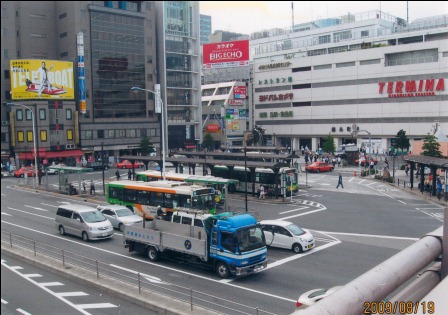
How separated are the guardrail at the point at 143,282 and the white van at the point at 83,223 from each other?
230cm

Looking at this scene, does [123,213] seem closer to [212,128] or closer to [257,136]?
[257,136]

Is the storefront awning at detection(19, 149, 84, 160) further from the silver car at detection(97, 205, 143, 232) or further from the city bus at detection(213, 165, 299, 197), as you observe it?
the silver car at detection(97, 205, 143, 232)

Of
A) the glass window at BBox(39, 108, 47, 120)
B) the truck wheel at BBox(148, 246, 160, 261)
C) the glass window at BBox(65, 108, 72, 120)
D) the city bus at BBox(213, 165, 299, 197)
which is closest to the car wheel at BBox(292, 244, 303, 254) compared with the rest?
the truck wheel at BBox(148, 246, 160, 261)

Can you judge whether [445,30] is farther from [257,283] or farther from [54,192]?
[257,283]

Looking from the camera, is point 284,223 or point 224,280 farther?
point 284,223

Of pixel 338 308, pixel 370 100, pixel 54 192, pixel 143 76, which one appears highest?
pixel 143 76

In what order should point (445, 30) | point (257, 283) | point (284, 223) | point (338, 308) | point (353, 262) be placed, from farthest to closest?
point (445, 30) → point (284, 223) → point (353, 262) → point (257, 283) → point (338, 308)

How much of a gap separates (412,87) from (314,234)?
52689 millimetres

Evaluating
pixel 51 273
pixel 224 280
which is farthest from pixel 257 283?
pixel 51 273

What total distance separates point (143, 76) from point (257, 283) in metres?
65.9

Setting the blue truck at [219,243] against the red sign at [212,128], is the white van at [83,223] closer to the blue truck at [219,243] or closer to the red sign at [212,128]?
the blue truck at [219,243]

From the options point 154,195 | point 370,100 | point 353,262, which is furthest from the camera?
point 370,100

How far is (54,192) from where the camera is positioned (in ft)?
139
